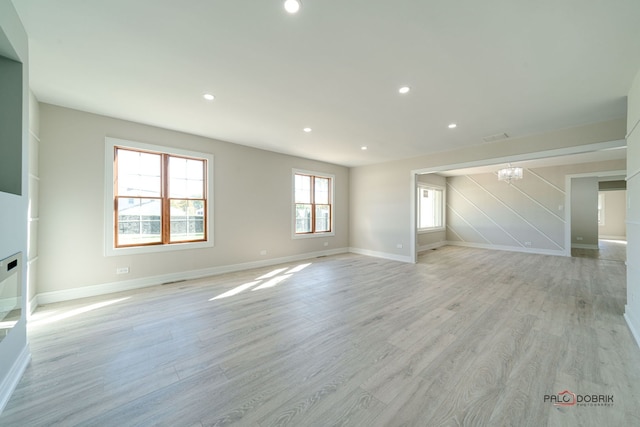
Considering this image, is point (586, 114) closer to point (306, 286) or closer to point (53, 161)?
point (306, 286)

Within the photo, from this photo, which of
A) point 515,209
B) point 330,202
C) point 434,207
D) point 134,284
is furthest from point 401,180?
point 134,284

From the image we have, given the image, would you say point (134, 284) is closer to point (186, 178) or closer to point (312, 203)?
point (186, 178)

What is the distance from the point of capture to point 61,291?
135 inches

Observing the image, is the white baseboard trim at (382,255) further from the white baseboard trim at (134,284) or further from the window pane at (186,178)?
the window pane at (186,178)

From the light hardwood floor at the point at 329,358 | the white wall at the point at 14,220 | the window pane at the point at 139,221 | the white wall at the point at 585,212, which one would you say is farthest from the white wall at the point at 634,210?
the white wall at the point at 585,212

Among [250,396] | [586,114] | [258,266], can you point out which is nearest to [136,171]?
[258,266]

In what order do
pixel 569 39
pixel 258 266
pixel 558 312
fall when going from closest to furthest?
1. pixel 569 39
2. pixel 558 312
3. pixel 258 266

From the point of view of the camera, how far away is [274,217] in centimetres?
583

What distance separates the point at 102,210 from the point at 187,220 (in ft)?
4.07

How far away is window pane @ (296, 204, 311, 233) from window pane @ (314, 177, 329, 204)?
1.42 ft

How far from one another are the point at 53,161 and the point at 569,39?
612 cm

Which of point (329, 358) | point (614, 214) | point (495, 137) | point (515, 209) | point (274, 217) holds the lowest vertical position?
point (329, 358)

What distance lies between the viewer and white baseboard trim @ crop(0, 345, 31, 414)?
1598 mm

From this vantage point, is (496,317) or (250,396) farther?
(496,317)
